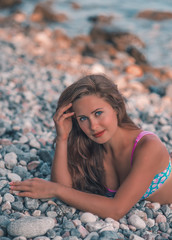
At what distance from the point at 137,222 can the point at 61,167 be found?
88 cm

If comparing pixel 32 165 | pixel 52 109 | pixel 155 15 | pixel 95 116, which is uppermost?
pixel 155 15

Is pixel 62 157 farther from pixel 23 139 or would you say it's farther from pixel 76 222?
pixel 23 139

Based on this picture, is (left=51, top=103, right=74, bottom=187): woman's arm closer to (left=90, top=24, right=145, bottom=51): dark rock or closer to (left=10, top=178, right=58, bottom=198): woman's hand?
(left=10, top=178, right=58, bottom=198): woman's hand

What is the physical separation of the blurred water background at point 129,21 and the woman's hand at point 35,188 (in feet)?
26.8

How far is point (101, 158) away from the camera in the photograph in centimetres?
327

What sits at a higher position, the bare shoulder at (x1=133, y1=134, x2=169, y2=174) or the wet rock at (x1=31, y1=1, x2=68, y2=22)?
the bare shoulder at (x1=133, y1=134, x2=169, y2=174)

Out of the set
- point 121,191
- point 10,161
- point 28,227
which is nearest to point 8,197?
point 28,227

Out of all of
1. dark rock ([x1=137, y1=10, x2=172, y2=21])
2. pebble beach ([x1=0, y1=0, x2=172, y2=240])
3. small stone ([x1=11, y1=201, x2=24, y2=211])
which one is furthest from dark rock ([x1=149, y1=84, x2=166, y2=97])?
dark rock ([x1=137, y1=10, x2=172, y2=21])

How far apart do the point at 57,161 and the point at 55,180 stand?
0.61 feet

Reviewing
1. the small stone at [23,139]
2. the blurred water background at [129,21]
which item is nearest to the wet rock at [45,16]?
the blurred water background at [129,21]

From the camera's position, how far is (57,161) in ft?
10.2

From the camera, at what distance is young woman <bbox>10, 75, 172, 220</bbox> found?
266 cm

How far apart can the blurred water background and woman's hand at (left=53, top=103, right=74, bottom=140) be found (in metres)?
7.68

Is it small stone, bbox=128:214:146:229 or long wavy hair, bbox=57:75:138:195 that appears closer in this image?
small stone, bbox=128:214:146:229
